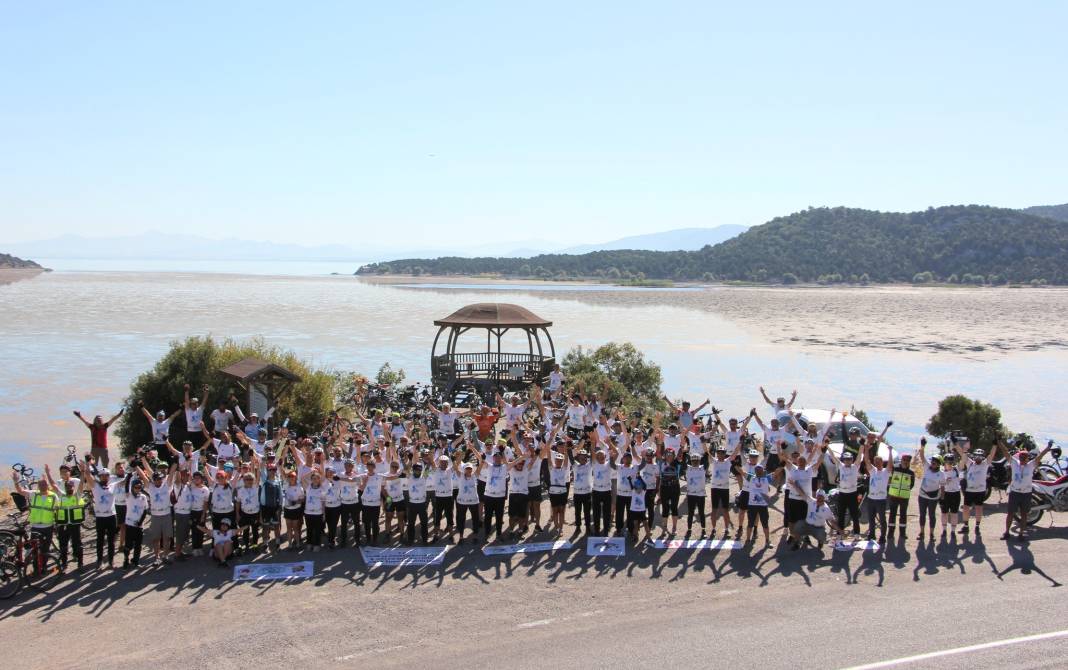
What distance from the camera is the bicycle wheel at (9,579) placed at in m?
10.4

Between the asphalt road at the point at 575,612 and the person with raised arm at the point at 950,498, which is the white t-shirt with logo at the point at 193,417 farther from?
the person with raised arm at the point at 950,498

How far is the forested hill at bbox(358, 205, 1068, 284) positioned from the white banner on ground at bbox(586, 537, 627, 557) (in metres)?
139

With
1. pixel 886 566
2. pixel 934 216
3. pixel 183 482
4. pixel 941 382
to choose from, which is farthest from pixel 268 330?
pixel 934 216

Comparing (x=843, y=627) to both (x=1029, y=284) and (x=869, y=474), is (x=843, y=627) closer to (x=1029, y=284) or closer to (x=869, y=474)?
(x=869, y=474)

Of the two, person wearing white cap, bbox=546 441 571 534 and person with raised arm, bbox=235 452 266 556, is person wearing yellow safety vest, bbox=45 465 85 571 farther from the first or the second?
person wearing white cap, bbox=546 441 571 534

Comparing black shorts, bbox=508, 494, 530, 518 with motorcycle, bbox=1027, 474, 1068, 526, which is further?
motorcycle, bbox=1027, 474, 1068, 526

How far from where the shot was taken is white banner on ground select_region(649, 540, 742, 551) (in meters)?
12.2

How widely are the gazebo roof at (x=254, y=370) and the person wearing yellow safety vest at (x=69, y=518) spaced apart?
673cm

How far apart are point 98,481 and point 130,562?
46.9 inches

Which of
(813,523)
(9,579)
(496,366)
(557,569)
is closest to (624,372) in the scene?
(496,366)

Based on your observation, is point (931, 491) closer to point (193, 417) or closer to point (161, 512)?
point (161, 512)

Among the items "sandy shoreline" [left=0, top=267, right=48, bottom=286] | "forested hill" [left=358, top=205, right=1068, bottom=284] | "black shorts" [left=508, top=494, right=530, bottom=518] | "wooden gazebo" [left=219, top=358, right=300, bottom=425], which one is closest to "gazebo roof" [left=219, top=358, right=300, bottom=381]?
"wooden gazebo" [left=219, top=358, right=300, bottom=425]

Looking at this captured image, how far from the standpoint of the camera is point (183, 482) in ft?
38.7

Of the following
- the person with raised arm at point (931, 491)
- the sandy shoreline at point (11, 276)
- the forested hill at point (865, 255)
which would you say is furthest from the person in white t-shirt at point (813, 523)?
the forested hill at point (865, 255)
